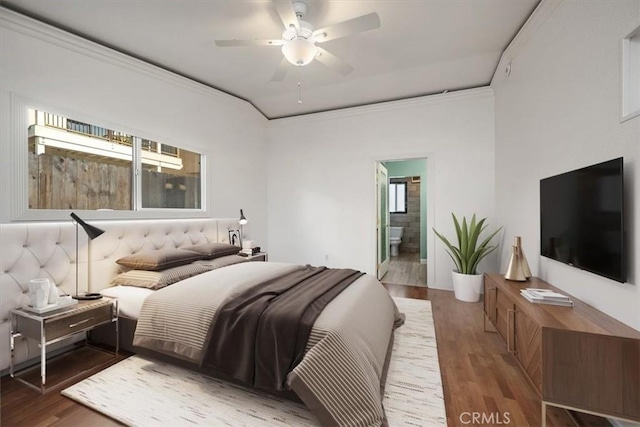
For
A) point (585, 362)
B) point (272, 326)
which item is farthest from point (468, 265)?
point (272, 326)

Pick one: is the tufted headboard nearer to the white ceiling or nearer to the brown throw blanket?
the brown throw blanket

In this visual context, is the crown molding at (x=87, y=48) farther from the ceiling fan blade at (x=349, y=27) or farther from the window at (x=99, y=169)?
the ceiling fan blade at (x=349, y=27)

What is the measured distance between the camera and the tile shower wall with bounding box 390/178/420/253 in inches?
287

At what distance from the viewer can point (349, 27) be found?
79.1 inches

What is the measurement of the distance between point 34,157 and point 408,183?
7.03 m

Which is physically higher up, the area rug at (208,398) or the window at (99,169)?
the window at (99,169)

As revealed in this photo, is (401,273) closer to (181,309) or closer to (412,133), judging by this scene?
(412,133)

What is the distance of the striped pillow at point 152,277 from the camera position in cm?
236

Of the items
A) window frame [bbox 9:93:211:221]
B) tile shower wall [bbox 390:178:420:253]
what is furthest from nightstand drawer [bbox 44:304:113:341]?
tile shower wall [bbox 390:178:420:253]

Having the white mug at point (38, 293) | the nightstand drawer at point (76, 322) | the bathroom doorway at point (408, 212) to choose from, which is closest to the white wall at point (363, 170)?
the bathroom doorway at point (408, 212)

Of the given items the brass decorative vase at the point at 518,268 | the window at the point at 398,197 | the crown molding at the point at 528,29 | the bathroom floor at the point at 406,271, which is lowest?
the bathroom floor at the point at 406,271

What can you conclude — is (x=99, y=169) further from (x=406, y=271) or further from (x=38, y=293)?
(x=406, y=271)

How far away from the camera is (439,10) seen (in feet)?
7.73

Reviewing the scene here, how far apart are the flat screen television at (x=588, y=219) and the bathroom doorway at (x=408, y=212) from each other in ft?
13.8
